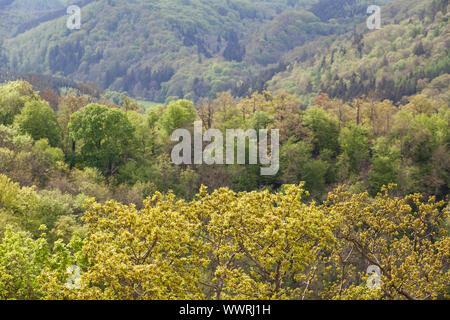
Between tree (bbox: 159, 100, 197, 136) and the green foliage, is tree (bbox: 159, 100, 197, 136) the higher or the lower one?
the lower one

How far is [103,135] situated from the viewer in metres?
67.6

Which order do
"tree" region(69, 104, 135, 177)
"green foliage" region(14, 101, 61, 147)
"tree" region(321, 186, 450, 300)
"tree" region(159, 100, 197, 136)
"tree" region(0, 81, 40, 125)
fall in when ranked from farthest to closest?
"tree" region(159, 100, 197, 136), "tree" region(0, 81, 40, 125), "tree" region(69, 104, 135, 177), "green foliage" region(14, 101, 61, 147), "tree" region(321, 186, 450, 300)

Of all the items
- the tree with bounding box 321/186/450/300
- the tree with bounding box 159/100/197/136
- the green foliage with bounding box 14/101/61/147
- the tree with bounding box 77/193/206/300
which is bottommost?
the tree with bounding box 159/100/197/136

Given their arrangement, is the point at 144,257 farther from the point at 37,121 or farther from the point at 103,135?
the point at 37,121

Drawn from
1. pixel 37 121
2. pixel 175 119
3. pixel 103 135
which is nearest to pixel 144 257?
pixel 103 135

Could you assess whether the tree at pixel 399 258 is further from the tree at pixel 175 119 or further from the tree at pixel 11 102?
the tree at pixel 11 102

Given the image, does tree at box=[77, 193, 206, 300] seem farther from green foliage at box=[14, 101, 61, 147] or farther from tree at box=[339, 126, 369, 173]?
tree at box=[339, 126, 369, 173]

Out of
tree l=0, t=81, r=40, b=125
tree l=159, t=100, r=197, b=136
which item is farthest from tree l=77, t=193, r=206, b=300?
tree l=0, t=81, r=40, b=125

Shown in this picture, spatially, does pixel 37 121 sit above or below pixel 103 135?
above

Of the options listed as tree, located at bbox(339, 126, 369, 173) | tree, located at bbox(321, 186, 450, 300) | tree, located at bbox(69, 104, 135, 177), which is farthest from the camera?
tree, located at bbox(339, 126, 369, 173)

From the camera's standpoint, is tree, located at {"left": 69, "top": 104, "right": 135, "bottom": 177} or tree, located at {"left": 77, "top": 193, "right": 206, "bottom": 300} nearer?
tree, located at {"left": 77, "top": 193, "right": 206, "bottom": 300}

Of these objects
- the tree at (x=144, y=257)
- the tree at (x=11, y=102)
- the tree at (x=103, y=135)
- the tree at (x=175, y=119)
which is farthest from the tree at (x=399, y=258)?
the tree at (x=11, y=102)

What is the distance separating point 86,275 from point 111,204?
3.44 metres

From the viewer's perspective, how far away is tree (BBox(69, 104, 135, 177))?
65.9 meters
